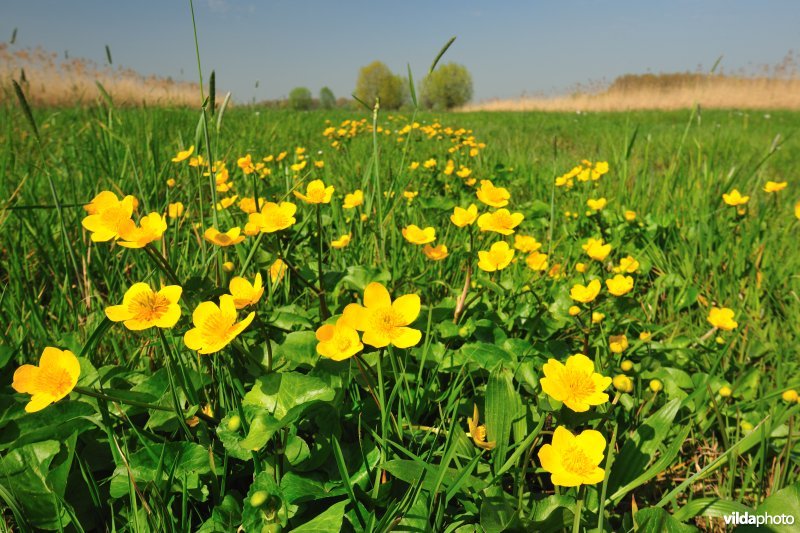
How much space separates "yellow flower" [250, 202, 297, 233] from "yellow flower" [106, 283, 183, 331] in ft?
0.87

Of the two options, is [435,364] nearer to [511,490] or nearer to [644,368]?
[511,490]

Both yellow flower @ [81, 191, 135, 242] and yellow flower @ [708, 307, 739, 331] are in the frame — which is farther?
yellow flower @ [708, 307, 739, 331]

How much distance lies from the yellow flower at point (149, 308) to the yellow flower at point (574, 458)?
761 mm

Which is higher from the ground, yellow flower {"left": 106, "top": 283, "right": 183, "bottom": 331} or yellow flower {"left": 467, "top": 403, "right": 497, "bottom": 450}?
yellow flower {"left": 106, "top": 283, "right": 183, "bottom": 331}

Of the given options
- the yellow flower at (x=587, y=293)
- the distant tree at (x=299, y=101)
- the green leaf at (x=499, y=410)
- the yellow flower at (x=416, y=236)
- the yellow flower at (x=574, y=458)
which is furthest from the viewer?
the distant tree at (x=299, y=101)

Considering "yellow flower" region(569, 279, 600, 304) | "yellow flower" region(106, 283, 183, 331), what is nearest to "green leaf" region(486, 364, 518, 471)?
"yellow flower" region(569, 279, 600, 304)

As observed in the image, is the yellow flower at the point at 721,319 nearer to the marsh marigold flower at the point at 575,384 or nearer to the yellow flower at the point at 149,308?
the marsh marigold flower at the point at 575,384

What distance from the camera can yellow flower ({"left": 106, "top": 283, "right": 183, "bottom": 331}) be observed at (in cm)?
89

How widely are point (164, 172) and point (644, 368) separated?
2462 mm

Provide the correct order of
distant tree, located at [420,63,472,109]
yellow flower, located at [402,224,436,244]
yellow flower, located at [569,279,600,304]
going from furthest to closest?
distant tree, located at [420,63,472,109] → yellow flower, located at [402,224,436,244] → yellow flower, located at [569,279,600,304]

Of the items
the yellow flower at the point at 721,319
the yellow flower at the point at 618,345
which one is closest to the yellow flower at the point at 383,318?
the yellow flower at the point at 618,345

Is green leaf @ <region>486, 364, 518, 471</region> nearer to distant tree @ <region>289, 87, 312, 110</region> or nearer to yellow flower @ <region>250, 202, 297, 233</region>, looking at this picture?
yellow flower @ <region>250, 202, 297, 233</region>

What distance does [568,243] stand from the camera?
2256 mm

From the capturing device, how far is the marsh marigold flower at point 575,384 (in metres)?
0.87
